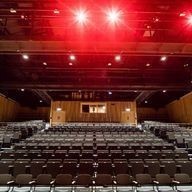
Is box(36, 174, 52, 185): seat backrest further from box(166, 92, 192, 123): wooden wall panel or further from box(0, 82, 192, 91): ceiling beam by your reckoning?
box(166, 92, 192, 123): wooden wall panel

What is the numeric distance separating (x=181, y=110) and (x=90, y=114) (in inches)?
382

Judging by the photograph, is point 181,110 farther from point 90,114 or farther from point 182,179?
point 182,179

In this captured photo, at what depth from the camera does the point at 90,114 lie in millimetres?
22031

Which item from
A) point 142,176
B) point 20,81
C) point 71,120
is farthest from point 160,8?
point 71,120

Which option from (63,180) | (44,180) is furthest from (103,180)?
(44,180)

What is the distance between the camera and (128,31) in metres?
8.35

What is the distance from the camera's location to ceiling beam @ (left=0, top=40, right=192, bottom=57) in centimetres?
876

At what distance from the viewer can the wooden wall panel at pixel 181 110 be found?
1930cm

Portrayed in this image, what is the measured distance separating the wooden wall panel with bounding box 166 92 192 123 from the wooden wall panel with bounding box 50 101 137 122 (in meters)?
4.93

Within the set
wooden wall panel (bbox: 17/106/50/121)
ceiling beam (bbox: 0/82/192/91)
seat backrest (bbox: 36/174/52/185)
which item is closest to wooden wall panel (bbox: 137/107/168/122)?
wooden wall panel (bbox: 17/106/50/121)

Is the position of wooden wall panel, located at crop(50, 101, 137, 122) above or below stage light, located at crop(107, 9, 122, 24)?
below

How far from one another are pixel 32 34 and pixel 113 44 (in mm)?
3369

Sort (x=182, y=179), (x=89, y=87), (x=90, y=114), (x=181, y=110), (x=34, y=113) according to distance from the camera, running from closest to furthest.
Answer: (x=182, y=179), (x=89, y=87), (x=181, y=110), (x=90, y=114), (x=34, y=113)

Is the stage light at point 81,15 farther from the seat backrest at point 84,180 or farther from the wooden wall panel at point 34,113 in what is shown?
the wooden wall panel at point 34,113
